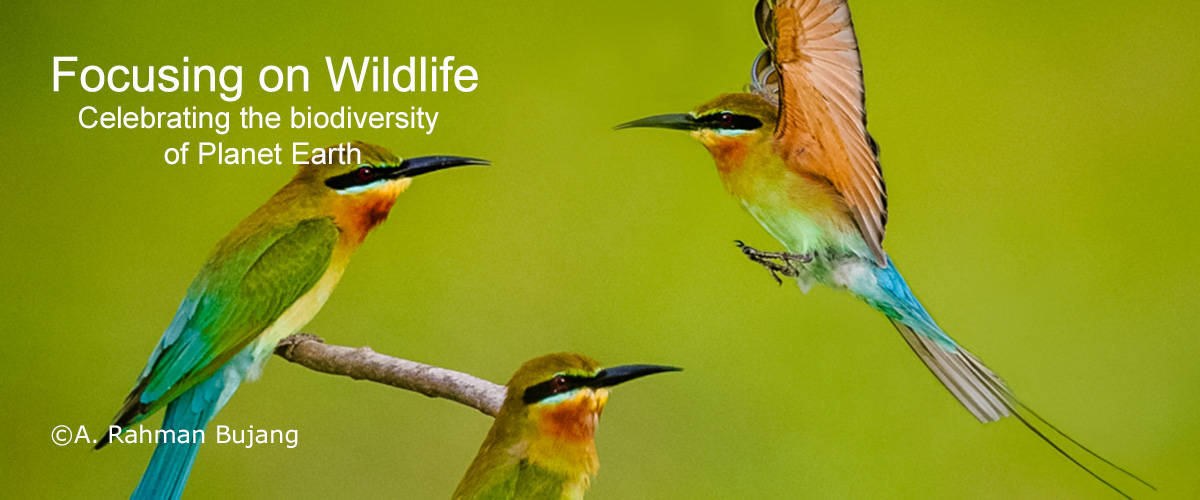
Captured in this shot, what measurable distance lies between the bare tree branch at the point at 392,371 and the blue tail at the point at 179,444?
159 millimetres

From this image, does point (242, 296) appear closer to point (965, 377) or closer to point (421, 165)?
point (421, 165)

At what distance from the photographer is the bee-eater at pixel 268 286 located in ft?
5.90

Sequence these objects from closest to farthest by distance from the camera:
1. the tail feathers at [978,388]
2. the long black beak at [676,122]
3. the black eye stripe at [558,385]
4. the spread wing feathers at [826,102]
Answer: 1. the spread wing feathers at [826,102]
2. the black eye stripe at [558,385]
3. the long black beak at [676,122]
4. the tail feathers at [978,388]

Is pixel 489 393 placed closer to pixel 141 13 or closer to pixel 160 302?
pixel 160 302

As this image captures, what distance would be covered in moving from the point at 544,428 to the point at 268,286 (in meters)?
0.50

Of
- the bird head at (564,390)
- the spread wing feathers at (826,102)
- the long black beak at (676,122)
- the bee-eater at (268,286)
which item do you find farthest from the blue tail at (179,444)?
the spread wing feathers at (826,102)

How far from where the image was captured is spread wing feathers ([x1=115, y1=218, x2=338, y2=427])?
178 cm

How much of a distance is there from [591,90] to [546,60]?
11cm

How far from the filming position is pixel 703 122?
67.1 inches

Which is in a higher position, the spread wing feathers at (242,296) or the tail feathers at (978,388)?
the spread wing feathers at (242,296)

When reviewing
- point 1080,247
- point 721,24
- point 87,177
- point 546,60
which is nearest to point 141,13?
point 87,177

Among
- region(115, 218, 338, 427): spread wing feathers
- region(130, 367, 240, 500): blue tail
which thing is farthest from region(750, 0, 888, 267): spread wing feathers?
region(130, 367, 240, 500): blue tail

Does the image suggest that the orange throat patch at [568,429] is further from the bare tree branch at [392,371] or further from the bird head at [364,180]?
the bird head at [364,180]

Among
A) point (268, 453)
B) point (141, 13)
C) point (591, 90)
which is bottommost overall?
point (268, 453)
